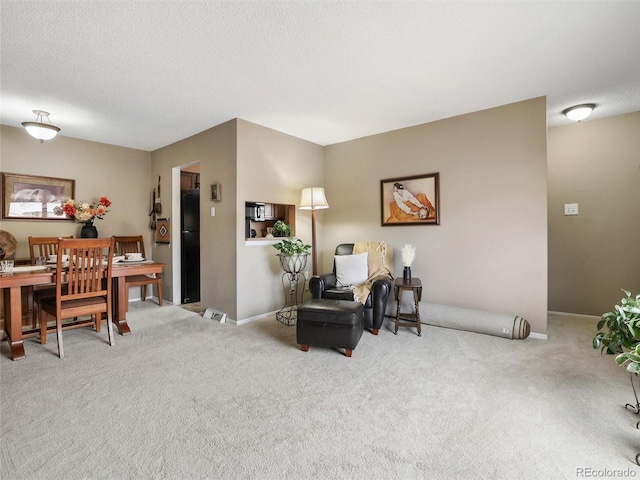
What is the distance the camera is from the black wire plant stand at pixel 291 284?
3.92 m

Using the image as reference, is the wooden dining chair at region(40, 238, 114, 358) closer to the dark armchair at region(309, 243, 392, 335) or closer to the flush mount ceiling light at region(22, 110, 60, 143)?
the flush mount ceiling light at region(22, 110, 60, 143)

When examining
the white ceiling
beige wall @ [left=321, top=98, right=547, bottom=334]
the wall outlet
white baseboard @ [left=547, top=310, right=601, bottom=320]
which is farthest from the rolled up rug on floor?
the white ceiling

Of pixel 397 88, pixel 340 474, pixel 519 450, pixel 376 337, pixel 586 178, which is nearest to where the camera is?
pixel 340 474

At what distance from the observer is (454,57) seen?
2.50 m

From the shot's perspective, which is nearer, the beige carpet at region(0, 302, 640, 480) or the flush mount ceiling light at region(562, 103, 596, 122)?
the beige carpet at region(0, 302, 640, 480)

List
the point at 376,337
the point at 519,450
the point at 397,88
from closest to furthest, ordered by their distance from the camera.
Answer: the point at 519,450, the point at 397,88, the point at 376,337

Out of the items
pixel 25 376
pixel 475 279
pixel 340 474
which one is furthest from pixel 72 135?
pixel 475 279

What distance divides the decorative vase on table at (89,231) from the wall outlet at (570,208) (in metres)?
6.49

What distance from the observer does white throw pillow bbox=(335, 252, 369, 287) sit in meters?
3.84

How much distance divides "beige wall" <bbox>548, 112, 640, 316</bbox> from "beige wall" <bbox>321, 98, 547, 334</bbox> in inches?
48.6

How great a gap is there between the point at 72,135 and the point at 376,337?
5018mm

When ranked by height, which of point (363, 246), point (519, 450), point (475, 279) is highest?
point (363, 246)

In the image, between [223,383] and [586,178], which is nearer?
[223,383]

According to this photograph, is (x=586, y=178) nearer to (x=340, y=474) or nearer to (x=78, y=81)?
(x=340, y=474)
